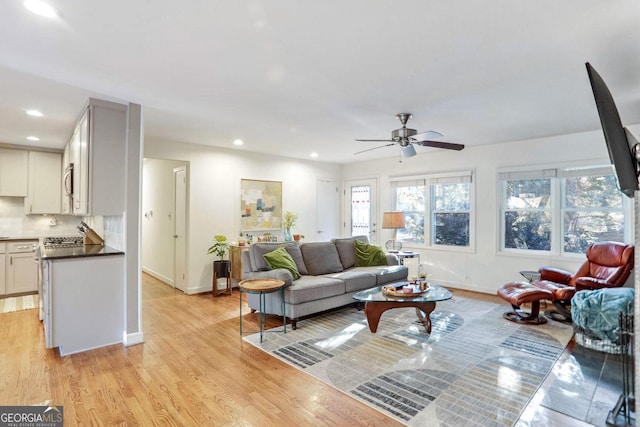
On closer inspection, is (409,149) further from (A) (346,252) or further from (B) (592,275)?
(B) (592,275)

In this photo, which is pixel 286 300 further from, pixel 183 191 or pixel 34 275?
pixel 34 275

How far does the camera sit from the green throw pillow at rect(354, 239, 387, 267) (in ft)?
17.4

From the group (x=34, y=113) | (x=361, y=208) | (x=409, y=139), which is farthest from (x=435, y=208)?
(x=34, y=113)

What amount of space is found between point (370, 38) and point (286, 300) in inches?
109

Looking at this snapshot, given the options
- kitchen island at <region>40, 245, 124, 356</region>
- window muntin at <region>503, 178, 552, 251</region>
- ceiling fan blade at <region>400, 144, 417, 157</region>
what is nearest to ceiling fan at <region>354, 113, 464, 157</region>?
ceiling fan blade at <region>400, 144, 417, 157</region>

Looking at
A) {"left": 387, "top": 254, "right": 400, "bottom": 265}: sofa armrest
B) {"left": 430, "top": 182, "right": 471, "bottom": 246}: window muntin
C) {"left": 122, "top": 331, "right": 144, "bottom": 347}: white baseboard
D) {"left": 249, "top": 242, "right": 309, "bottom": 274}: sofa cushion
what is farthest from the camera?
{"left": 430, "top": 182, "right": 471, "bottom": 246}: window muntin

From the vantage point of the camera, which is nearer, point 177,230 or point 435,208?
point 177,230

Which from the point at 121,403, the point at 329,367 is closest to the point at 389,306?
the point at 329,367

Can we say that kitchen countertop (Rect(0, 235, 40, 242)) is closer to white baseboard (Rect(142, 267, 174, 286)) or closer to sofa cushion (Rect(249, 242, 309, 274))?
white baseboard (Rect(142, 267, 174, 286))

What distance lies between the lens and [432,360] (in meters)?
2.98

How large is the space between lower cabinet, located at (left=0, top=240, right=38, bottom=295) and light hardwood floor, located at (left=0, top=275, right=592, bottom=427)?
6.03 ft

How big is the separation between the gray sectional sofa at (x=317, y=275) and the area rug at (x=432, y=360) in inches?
9.5

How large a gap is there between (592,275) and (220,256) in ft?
17.2

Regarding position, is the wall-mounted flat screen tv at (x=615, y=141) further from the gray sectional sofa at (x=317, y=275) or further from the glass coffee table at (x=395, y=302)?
the gray sectional sofa at (x=317, y=275)
